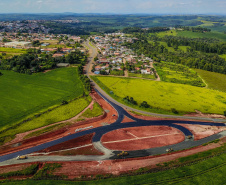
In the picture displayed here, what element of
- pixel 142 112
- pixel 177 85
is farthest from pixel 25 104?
pixel 177 85

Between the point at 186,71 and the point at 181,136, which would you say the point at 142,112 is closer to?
the point at 181,136

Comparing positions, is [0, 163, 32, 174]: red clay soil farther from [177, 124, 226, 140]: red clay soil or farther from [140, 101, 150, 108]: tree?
[177, 124, 226, 140]: red clay soil

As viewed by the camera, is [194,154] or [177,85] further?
[177,85]

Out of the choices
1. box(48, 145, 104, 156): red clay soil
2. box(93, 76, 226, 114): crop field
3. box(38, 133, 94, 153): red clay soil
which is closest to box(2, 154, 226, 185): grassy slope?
box(48, 145, 104, 156): red clay soil

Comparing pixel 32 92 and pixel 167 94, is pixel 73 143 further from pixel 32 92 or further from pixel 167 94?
pixel 167 94

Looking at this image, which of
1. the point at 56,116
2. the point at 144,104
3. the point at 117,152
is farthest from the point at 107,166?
the point at 144,104
